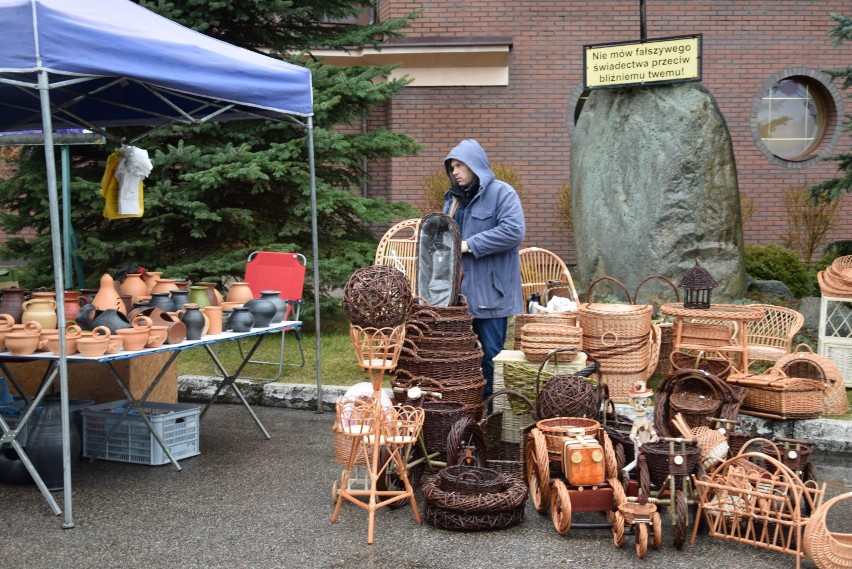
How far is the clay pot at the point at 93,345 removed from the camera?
4836mm

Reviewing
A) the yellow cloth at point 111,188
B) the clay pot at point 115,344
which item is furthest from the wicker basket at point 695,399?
the yellow cloth at point 111,188

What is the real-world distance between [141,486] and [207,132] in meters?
4.94

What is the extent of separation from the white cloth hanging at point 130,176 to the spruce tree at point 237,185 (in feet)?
4.90

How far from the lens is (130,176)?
23.1 feet

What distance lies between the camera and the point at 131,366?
20.9 feet

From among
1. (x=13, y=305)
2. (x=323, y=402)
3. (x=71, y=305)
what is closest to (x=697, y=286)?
(x=323, y=402)

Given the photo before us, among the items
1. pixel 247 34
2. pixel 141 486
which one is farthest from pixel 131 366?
pixel 247 34

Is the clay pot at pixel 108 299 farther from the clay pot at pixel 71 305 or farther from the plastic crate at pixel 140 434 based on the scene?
the plastic crate at pixel 140 434

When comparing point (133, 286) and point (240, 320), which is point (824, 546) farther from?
point (133, 286)

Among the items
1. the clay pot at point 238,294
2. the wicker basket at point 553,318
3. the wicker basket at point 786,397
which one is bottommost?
the wicker basket at point 786,397

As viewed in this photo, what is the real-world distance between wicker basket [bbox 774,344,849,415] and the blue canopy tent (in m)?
3.41

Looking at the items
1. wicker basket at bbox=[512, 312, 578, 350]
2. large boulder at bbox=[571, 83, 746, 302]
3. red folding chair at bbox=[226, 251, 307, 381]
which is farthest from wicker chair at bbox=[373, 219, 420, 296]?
wicker basket at bbox=[512, 312, 578, 350]

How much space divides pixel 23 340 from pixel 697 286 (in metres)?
4.55

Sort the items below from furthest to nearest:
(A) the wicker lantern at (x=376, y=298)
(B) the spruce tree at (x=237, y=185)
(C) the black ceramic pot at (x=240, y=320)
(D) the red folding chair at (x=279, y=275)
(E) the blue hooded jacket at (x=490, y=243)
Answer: (B) the spruce tree at (x=237, y=185), (D) the red folding chair at (x=279, y=275), (E) the blue hooded jacket at (x=490, y=243), (C) the black ceramic pot at (x=240, y=320), (A) the wicker lantern at (x=376, y=298)
